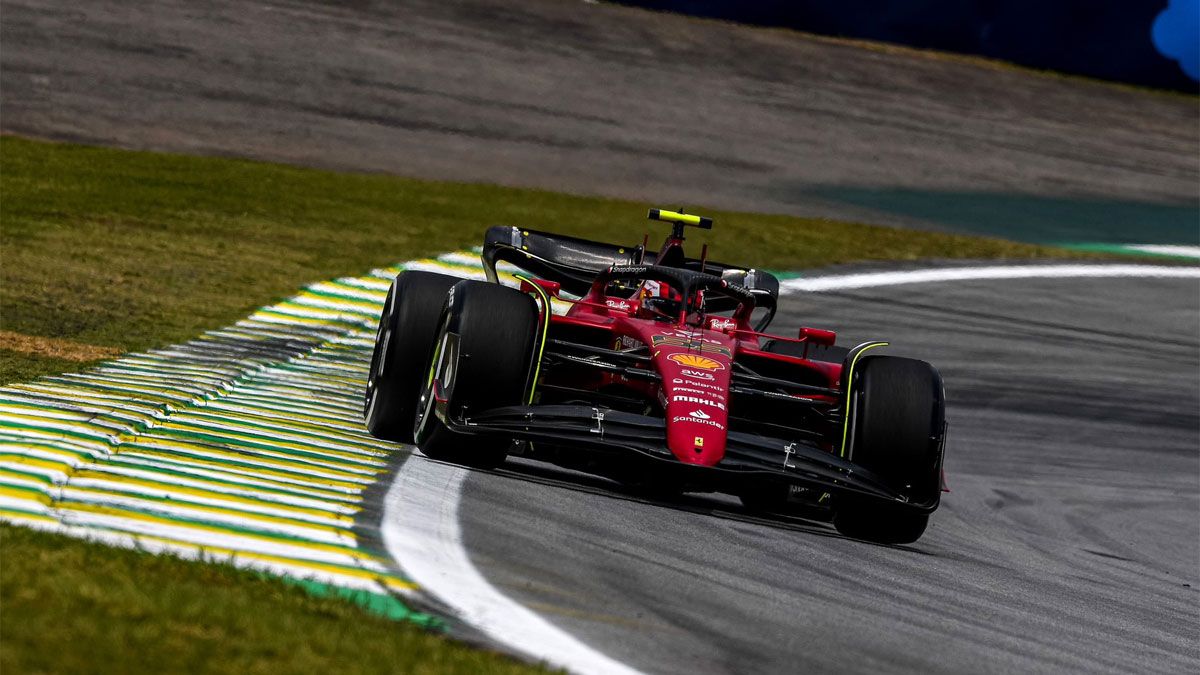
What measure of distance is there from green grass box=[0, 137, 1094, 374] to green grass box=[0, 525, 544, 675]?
4.07 m

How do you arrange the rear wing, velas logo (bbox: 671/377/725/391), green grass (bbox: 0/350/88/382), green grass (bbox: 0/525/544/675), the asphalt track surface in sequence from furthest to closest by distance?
the rear wing
green grass (bbox: 0/350/88/382)
velas logo (bbox: 671/377/725/391)
the asphalt track surface
green grass (bbox: 0/525/544/675)

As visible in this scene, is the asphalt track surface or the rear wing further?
the rear wing

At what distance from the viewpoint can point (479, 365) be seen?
6.66 metres

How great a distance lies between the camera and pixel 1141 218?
19922 millimetres

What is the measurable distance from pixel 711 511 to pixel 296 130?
11976mm

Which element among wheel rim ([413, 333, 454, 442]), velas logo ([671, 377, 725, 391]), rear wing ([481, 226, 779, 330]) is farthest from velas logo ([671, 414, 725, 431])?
rear wing ([481, 226, 779, 330])

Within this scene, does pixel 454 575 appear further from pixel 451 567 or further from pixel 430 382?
pixel 430 382

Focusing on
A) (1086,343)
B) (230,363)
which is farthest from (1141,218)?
(230,363)

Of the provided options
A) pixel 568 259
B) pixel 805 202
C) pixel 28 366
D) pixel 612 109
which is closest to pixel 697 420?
pixel 568 259

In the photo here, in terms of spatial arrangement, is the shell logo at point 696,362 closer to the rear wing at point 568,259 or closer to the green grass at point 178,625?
the rear wing at point 568,259

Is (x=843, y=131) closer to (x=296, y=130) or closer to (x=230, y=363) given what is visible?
(x=296, y=130)

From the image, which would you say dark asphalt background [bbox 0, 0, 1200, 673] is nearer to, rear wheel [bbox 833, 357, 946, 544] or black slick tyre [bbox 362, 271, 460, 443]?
rear wheel [bbox 833, 357, 946, 544]

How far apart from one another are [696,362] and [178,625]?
134 inches

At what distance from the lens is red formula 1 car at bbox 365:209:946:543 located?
20.9 feet
